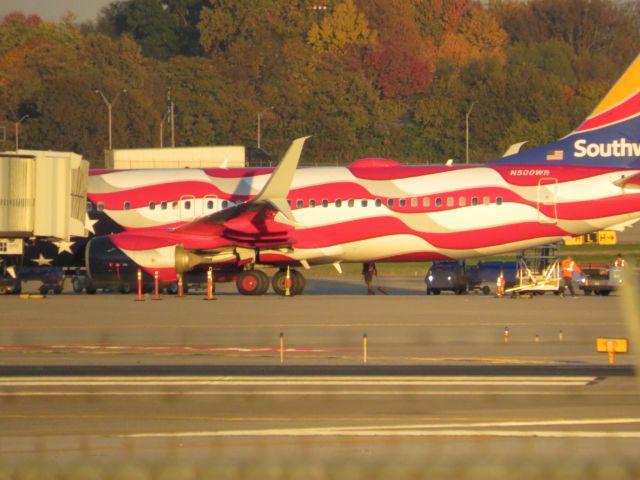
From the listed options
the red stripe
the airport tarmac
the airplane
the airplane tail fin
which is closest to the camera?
the airport tarmac

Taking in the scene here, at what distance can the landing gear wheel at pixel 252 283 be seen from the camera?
3338cm

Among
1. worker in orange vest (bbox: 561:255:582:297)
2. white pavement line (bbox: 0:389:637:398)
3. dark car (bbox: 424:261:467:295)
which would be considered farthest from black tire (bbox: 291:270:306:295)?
white pavement line (bbox: 0:389:637:398)

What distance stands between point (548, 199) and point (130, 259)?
418 inches

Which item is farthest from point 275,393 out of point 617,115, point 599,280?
point 617,115

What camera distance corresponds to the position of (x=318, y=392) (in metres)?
16.1

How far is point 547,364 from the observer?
1895cm

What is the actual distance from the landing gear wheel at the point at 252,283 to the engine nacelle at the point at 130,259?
1596 mm

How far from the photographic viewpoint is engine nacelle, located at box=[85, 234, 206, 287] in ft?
104

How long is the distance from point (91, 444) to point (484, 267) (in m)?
26.7

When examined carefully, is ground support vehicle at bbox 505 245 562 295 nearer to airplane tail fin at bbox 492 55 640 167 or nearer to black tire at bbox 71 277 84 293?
airplane tail fin at bbox 492 55 640 167

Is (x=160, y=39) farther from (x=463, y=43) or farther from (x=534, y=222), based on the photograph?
(x=534, y=222)

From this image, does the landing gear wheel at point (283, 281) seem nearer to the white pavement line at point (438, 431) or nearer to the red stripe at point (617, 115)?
the red stripe at point (617, 115)

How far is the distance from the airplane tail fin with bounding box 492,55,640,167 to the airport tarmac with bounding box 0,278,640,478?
7.01 meters

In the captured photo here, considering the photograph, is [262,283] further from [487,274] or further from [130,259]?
[487,274]
